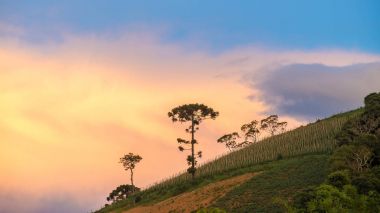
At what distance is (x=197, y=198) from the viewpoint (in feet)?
235

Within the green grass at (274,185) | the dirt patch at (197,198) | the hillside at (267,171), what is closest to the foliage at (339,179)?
the green grass at (274,185)

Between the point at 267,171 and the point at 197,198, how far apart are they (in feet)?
33.9

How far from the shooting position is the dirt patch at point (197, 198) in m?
68.7

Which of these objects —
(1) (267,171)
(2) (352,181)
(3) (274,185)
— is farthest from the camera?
(1) (267,171)

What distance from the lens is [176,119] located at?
84438 millimetres

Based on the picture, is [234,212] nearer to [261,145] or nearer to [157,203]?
[157,203]

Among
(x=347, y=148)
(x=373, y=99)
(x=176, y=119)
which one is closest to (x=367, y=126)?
(x=373, y=99)

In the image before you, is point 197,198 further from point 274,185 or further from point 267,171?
point 274,185

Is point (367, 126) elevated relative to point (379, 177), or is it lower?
elevated

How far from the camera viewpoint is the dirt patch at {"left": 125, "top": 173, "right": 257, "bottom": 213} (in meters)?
68.7

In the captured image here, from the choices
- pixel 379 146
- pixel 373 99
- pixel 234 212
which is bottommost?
pixel 234 212

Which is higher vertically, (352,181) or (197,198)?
(197,198)

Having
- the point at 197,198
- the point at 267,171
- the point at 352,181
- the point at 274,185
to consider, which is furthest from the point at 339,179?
the point at 197,198

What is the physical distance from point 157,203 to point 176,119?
13.2 metres
